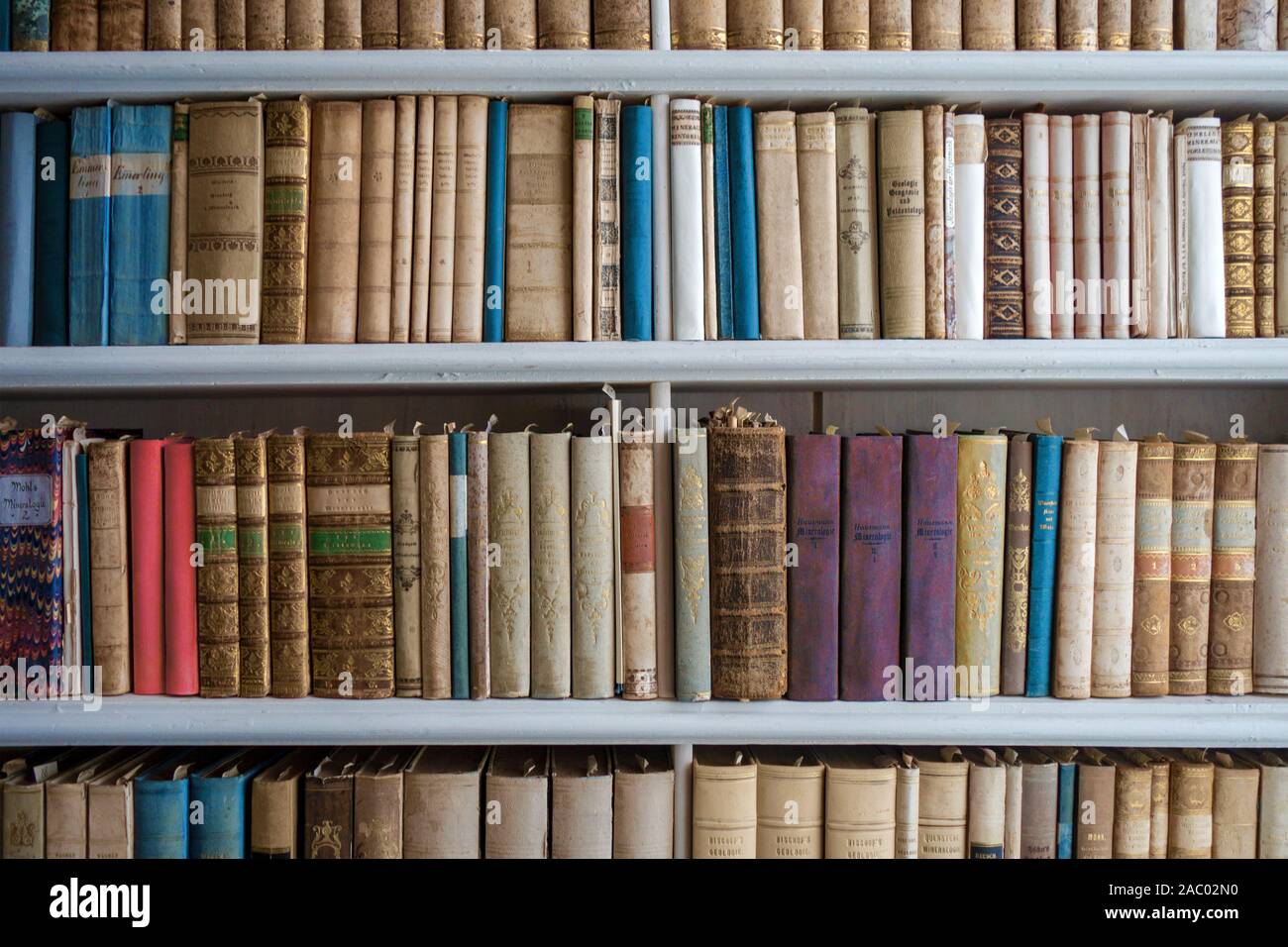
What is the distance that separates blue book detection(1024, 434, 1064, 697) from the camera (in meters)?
1.04

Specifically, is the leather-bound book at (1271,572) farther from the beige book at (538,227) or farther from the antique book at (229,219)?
the beige book at (538,227)

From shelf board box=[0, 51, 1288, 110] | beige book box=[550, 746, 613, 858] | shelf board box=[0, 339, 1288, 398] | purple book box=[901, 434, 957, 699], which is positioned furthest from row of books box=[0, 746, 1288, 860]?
shelf board box=[0, 51, 1288, 110]

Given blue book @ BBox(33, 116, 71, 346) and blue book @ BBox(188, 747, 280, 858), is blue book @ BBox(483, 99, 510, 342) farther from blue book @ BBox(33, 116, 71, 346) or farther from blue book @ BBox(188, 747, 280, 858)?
blue book @ BBox(188, 747, 280, 858)

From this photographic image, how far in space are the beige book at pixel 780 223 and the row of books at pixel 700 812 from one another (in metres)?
0.52

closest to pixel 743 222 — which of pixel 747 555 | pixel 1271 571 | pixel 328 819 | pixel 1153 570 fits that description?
pixel 747 555

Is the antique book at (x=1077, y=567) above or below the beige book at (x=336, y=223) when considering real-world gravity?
below

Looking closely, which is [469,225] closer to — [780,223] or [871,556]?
[780,223]

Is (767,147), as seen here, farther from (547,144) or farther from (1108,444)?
(1108,444)

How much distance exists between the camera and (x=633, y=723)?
103 centimetres

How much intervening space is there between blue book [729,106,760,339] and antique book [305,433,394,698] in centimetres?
43

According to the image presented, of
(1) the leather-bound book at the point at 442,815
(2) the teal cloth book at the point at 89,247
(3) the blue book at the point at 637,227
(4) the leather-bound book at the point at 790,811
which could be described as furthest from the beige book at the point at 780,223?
(2) the teal cloth book at the point at 89,247

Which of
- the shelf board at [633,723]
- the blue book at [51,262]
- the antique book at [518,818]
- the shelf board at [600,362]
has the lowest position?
the antique book at [518,818]

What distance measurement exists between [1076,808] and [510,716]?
65cm

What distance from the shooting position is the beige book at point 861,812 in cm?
104
